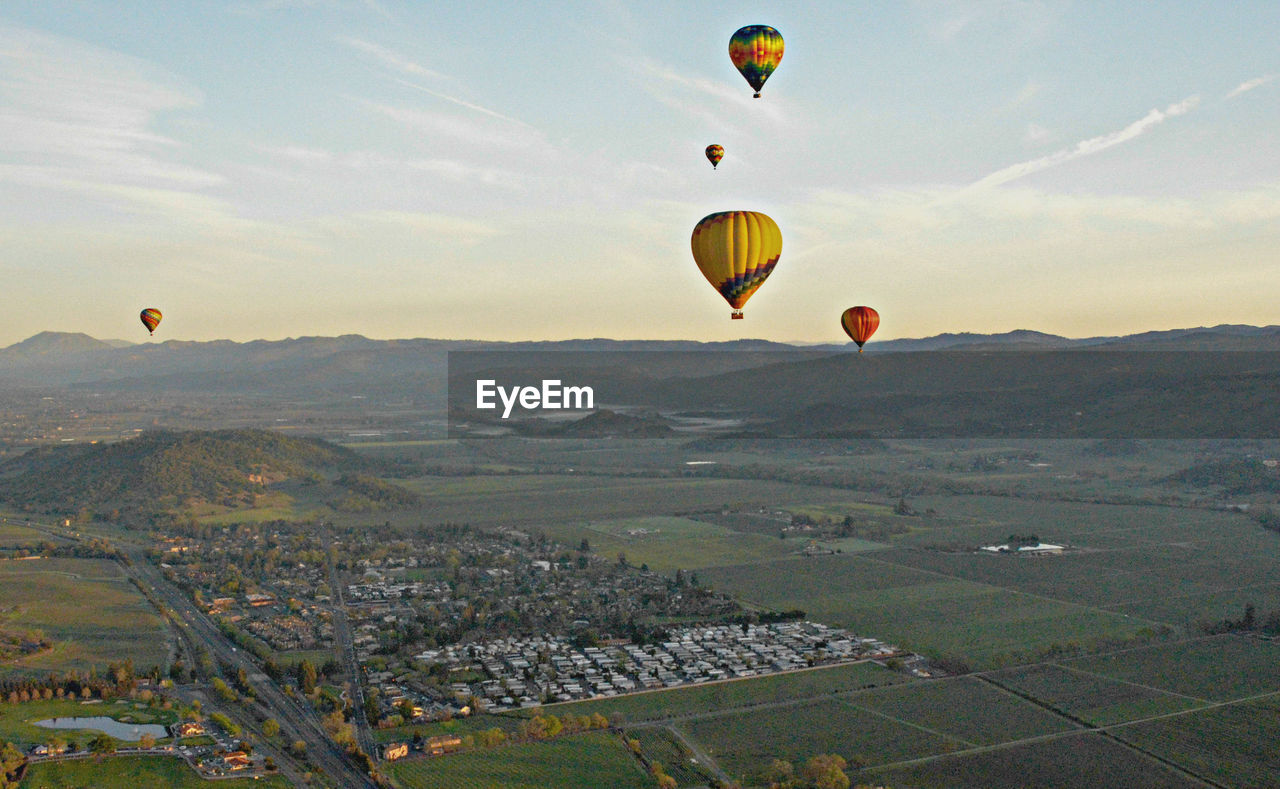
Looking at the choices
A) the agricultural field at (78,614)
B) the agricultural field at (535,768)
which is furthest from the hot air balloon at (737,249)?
the agricultural field at (78,614)

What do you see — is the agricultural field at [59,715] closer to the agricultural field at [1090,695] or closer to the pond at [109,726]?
the pond at [109,726]

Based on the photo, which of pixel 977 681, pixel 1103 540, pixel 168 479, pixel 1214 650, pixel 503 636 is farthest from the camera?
pixel 168 479

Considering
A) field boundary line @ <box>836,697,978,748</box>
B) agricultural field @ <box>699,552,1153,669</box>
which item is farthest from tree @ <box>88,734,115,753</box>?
agricultural field @ <box>699,552,1153,669</box>

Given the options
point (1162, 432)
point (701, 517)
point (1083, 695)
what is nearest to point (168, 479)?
point (701, 517)

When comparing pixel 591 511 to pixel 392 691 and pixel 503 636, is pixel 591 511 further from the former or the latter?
pixel 392 691

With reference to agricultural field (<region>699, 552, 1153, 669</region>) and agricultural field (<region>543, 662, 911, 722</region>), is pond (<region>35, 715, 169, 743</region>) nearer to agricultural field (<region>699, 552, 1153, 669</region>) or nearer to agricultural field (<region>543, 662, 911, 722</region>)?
agricultural field (<region>543, 662, 911, 722</region>)

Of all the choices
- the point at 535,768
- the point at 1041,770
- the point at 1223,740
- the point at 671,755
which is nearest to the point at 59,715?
the point at 535,768
